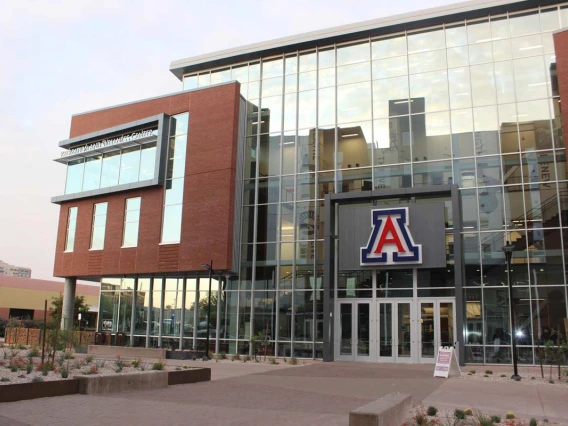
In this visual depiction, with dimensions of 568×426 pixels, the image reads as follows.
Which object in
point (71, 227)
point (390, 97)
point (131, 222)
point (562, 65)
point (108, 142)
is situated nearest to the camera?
point (562, 65)

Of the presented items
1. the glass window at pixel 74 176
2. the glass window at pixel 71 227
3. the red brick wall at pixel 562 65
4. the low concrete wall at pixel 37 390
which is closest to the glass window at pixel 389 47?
the red brick wall at pixel 562 65

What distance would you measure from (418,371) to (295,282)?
8909 millimetres

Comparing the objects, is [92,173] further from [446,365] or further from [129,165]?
[446,365]

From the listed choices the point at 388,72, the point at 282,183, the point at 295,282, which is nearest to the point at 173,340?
the point at 295,282

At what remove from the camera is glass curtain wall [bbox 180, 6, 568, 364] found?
2541cm

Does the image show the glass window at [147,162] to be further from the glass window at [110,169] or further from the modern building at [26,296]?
the modern building at [26,296]

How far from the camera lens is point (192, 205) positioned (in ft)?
104

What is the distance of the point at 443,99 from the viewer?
28.4 meters

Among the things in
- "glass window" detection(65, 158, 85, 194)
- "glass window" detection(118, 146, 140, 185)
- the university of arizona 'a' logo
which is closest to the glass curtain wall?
the university of arizona 'a' logo

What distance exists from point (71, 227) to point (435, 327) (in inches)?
979

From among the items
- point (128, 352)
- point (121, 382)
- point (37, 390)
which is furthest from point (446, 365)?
point (128, 352)

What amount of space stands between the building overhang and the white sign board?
689 inches

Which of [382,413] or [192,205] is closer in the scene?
[382,413]

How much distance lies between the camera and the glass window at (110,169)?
118ft
